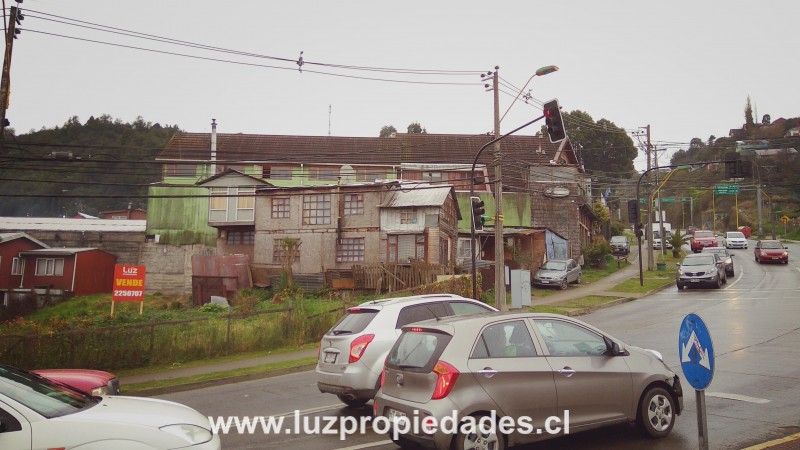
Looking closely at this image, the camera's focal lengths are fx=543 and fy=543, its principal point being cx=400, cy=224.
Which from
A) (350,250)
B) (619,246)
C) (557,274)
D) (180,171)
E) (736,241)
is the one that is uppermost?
(180,171)

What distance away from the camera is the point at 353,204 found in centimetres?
3356

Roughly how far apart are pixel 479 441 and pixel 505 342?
1.08 meters

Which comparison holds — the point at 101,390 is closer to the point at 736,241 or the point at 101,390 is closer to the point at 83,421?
the point at 83,421

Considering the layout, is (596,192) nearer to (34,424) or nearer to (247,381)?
(247,381)

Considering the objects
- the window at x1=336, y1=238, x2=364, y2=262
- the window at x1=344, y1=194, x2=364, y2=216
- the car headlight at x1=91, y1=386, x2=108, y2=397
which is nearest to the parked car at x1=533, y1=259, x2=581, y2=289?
the window at x1=336, y1=238, x2=364, y2=262

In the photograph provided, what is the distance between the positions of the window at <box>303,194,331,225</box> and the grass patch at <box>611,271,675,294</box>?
17368mm

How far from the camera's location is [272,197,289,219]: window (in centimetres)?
3456

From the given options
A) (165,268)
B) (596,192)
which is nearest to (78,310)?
(165,268)

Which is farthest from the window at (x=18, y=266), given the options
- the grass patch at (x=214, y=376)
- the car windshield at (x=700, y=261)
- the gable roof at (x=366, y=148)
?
the car windshield at (x=700, y=261)

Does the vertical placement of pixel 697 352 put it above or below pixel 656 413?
above

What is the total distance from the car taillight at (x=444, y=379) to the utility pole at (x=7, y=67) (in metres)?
13.5

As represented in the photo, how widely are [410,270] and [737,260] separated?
29950 mm

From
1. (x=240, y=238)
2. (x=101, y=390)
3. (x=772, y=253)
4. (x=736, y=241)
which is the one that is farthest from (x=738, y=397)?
(x=736, y=241)

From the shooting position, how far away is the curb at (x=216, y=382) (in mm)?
11891
